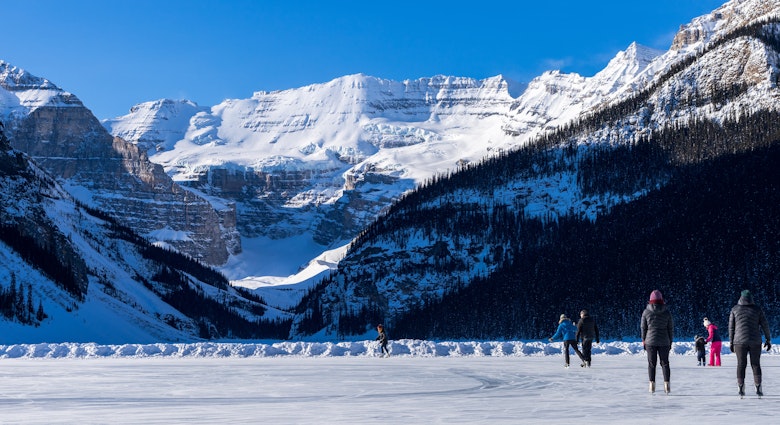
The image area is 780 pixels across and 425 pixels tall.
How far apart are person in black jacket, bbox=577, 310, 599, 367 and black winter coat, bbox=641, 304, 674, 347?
13.1 meters

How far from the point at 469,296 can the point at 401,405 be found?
565ft

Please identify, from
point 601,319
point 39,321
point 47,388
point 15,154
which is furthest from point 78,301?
point 47,388

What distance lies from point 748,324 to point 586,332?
16545 mm

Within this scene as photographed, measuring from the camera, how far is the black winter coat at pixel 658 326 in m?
26.0

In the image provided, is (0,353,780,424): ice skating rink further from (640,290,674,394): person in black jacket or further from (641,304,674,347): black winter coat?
(641,304,674,347): black winter coat

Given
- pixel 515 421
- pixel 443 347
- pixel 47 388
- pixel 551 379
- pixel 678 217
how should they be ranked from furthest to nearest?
pixel 678 217, pixel 443 347, pixel 551 379, pixel 47 388, pixel 515 421

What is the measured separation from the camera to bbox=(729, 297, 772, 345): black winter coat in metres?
24.9

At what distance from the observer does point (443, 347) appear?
59375mm

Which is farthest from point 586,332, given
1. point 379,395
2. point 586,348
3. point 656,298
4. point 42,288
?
point 42,288

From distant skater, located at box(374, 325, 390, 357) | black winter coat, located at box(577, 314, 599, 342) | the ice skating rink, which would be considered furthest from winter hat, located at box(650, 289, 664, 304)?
distant skater, located at box(374, 325, 390, 357)

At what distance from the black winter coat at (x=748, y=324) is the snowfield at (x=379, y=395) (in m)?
1.71

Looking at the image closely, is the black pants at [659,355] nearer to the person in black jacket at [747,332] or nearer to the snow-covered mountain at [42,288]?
the person in black jacket at [747,332]

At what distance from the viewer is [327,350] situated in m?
60.3

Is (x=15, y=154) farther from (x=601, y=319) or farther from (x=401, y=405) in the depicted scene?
(x=401, y=405)
